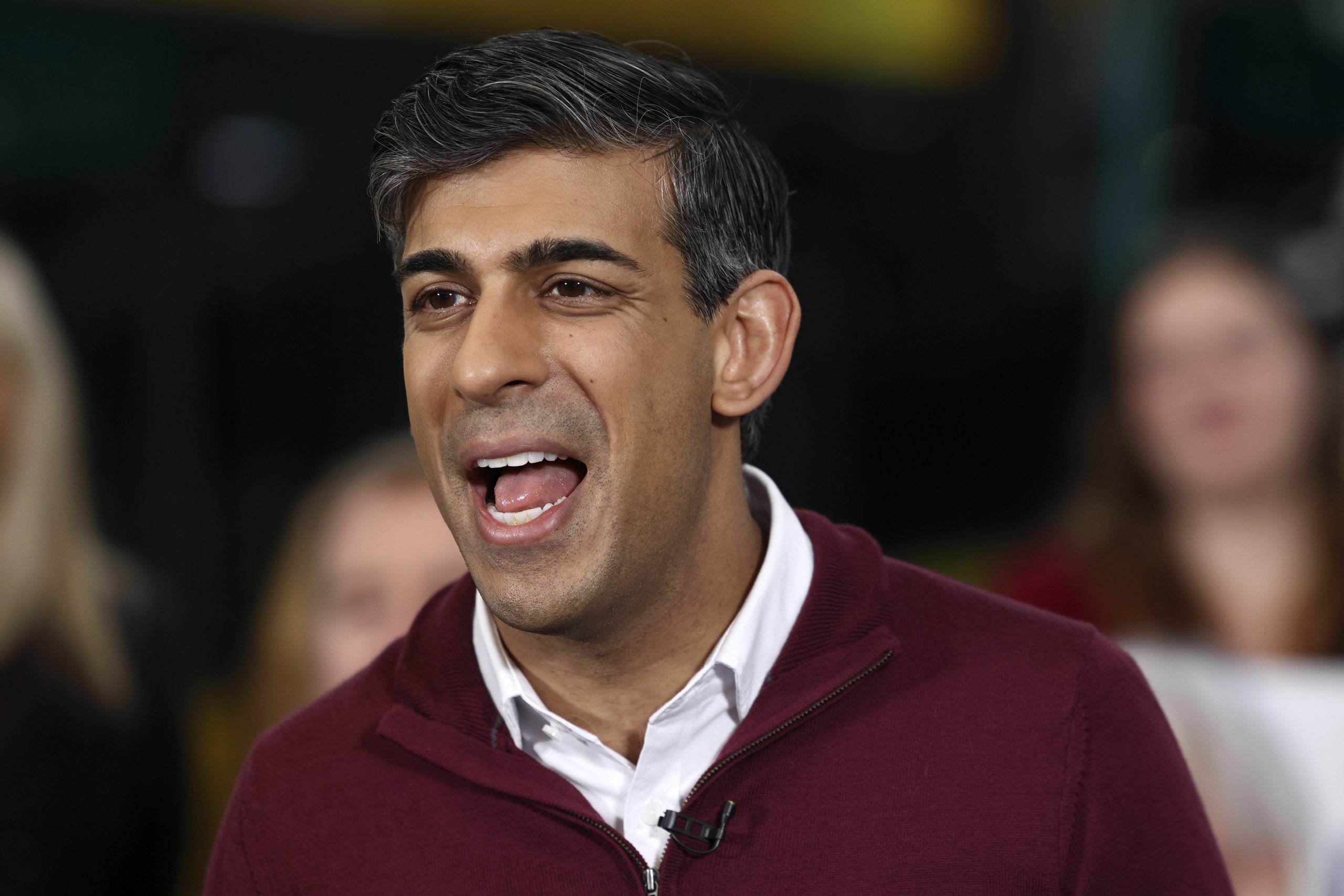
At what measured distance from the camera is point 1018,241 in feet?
18.1

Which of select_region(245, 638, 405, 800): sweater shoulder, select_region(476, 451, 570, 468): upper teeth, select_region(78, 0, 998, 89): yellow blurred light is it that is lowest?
select_region(245, 638, 405, 800): sweater shoulder

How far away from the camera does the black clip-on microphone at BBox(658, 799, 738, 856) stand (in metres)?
1.41

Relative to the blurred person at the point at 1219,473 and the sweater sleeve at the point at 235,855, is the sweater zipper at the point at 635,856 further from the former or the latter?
the blurred person at the point at 1219,473

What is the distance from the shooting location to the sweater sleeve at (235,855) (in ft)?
4.99

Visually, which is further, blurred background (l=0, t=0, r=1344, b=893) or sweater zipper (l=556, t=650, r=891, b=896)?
blurred background (l=0, t=0, r=1344, b=893)

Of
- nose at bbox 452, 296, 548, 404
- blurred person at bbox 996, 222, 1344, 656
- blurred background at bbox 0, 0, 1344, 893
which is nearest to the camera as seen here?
nose at bbox 452, 296, 548, 404

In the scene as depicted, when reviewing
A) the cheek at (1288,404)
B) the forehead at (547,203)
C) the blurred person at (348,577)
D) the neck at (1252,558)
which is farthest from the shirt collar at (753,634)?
the cheek at (1288,404)

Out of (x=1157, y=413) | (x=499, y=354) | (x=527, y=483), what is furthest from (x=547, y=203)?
(x=1157, y=413)

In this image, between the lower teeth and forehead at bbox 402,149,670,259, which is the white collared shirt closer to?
the lower teeth

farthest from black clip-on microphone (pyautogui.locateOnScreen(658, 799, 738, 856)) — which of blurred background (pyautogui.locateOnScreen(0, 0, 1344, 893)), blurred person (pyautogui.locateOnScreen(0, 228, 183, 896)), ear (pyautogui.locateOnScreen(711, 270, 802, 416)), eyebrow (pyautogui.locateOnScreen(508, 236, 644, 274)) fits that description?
blurred person (pyautogui.locateOnScreen(0, 228, 183, 896))

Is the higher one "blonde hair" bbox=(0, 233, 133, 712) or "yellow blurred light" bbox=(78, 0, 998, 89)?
"yellow blurred light" bbox=(78, 0, 998, 89)

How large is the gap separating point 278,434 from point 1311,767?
2.79m

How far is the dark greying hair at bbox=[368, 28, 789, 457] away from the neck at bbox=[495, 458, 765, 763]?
235mm

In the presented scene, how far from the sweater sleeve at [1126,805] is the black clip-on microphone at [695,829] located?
33 centimetres
